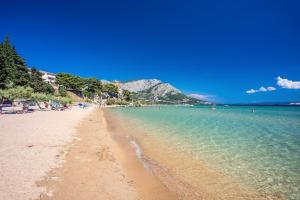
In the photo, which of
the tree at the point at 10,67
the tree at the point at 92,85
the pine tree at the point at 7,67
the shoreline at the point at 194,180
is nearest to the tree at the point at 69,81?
the tree at the point at 92,85

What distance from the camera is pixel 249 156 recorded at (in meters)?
12.0

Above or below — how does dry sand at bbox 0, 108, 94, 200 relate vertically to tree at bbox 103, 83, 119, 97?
below

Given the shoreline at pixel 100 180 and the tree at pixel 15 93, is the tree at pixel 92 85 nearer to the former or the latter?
the tree at pixel 15 93

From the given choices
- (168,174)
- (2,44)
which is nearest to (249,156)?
(168,174)

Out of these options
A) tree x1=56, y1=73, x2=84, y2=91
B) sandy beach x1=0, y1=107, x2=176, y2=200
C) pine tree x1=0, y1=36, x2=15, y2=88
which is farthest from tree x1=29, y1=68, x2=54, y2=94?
sandy beach x1=0, y1=107, x2=176, y2=200

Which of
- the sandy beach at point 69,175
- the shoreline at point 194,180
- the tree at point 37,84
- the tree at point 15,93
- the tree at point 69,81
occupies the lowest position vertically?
the shoreline at point 194,180

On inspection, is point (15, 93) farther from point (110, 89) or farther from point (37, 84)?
point (110, 89)

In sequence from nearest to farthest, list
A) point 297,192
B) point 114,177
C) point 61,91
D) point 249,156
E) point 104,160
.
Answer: point 297,192 < point 114,177 < point 104,160 < point 249,156 < point 61,91

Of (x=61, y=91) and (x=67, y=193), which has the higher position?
(x=61, y=91)

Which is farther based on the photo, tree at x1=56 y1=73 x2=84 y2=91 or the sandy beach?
tree at x1=56 y1=73 x2=84 y2=91

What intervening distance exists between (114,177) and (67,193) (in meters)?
2.16

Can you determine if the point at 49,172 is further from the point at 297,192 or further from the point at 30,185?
the point at 297,192

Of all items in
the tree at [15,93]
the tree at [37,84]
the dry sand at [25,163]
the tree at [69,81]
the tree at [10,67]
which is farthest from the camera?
the tree at [69,81]

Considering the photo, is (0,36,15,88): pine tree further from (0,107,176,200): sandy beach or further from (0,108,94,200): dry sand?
(0,107,176,200): sandy beach
